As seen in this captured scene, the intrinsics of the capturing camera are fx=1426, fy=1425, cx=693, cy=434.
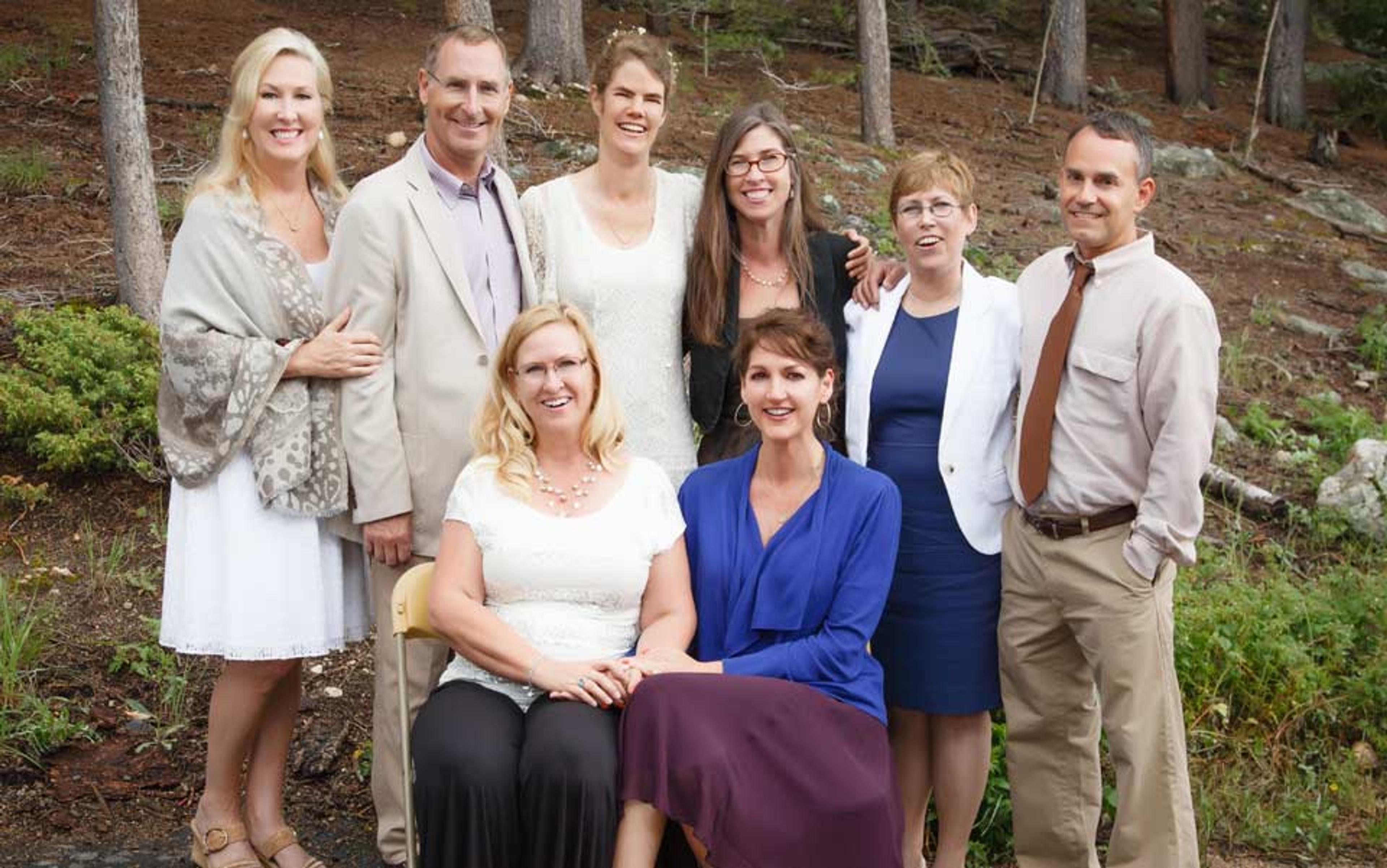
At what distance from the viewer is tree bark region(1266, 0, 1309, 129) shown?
57.9 ft

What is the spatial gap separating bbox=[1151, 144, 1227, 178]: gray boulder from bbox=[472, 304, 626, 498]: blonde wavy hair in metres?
11.5

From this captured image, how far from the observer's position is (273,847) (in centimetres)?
404

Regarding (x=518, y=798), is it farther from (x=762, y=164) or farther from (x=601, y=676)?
(x=762, y=164)

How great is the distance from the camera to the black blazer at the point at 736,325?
4051 mm

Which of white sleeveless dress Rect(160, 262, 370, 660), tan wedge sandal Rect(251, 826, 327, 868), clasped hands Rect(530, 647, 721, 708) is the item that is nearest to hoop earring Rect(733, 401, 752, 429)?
clasped hands Rect(530, 647, 721, 708)

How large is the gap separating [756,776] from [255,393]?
5.34 ft

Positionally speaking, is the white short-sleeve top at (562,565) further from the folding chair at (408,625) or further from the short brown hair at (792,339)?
the short brown hair at (792,339)

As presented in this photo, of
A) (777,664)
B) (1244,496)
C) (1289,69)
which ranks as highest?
(1289,69)

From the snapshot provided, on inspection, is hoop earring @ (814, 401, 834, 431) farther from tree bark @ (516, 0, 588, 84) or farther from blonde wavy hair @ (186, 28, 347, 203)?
tree bark @ (516, 0, 588, 84)

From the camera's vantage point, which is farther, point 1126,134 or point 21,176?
point 21,176

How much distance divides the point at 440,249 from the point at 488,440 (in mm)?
539

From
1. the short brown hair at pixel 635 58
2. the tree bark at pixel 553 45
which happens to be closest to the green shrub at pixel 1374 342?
the tree bark at pixel 553 45

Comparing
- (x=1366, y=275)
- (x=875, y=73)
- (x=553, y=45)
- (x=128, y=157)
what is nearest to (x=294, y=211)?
(x=128, y=157)

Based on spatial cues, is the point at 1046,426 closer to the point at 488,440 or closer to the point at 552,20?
the point at 488,440
